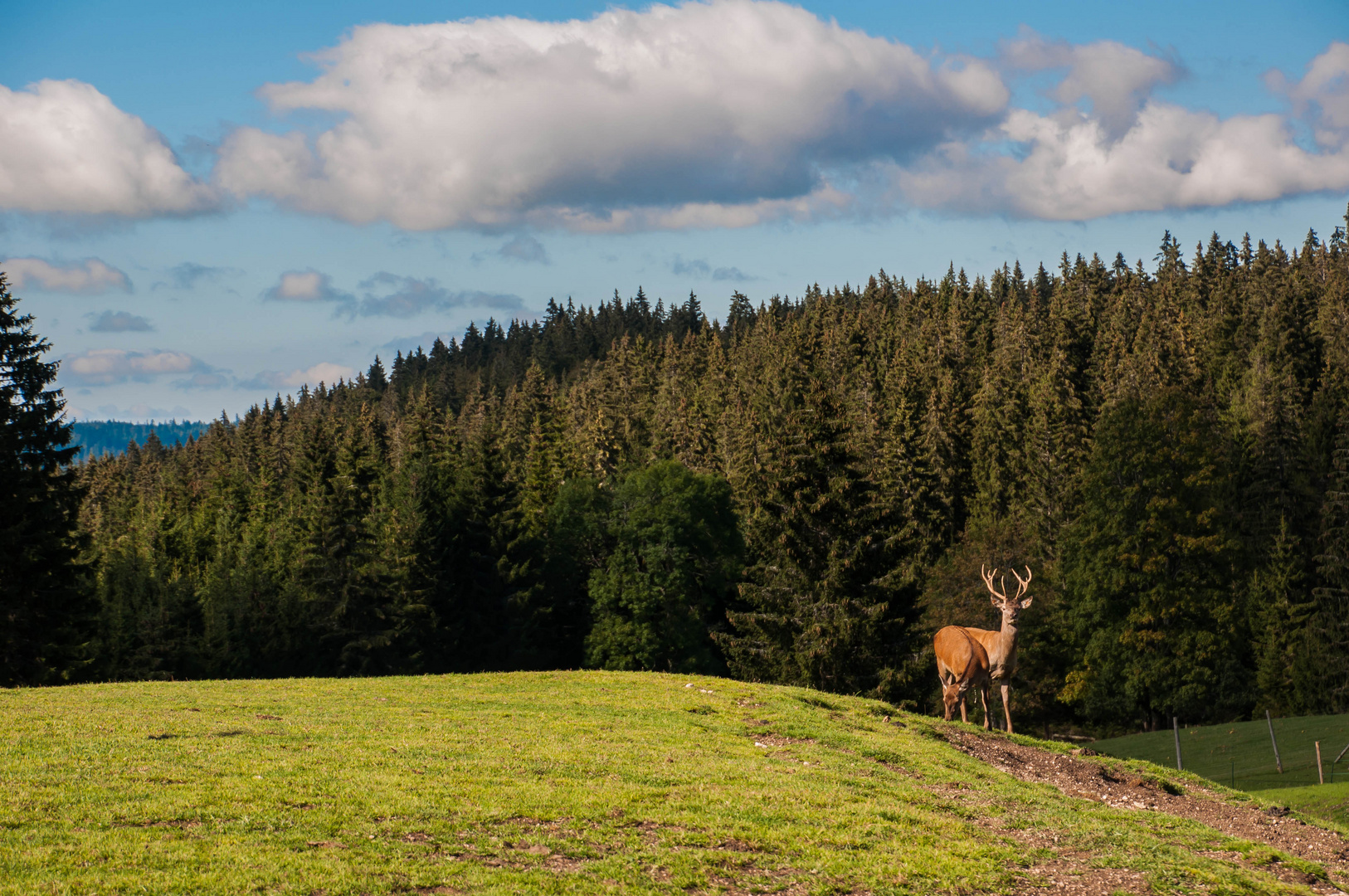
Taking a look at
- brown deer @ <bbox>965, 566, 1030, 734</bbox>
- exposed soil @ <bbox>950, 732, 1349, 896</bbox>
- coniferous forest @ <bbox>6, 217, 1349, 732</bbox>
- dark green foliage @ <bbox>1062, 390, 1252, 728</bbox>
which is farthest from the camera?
dark green foliage @ <bbox>1062, 390, 1252, 728</bbox>

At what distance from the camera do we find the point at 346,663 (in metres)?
54.8

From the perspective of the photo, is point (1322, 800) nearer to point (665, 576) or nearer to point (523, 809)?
point (523, 809)

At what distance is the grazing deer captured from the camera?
21.9 m

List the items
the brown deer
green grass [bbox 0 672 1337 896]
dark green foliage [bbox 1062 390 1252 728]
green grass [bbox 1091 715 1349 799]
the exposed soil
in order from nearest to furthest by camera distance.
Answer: green grass [bbox 0 672 1337 896], the exposed soil, the brown deer, green grass [bbox 1091 715 1349 799], dark green foliage [bbox 1062 390 1252 728]

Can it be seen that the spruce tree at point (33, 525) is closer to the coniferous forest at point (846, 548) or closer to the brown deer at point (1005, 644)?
the coniferous forest at point (846, 548)

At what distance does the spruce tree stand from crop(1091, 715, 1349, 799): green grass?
1467 inches

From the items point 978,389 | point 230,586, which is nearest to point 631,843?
point 230,586

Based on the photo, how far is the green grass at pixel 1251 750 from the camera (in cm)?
2995

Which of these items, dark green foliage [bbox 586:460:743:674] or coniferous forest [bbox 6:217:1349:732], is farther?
dark green foliage [bbox 586:460:743:674]

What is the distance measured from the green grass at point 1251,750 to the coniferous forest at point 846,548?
860cm

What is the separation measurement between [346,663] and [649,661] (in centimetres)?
1666

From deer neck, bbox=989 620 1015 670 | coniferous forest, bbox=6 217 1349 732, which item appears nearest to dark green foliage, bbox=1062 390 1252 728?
coniferous forest, bbox=6 217 1349 732

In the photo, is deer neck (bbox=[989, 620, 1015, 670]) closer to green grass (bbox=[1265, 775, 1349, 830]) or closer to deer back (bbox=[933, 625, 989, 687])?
deer back (bbox=[933, 625, 989, 687])

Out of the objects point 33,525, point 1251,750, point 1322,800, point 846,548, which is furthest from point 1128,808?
point 33,525
